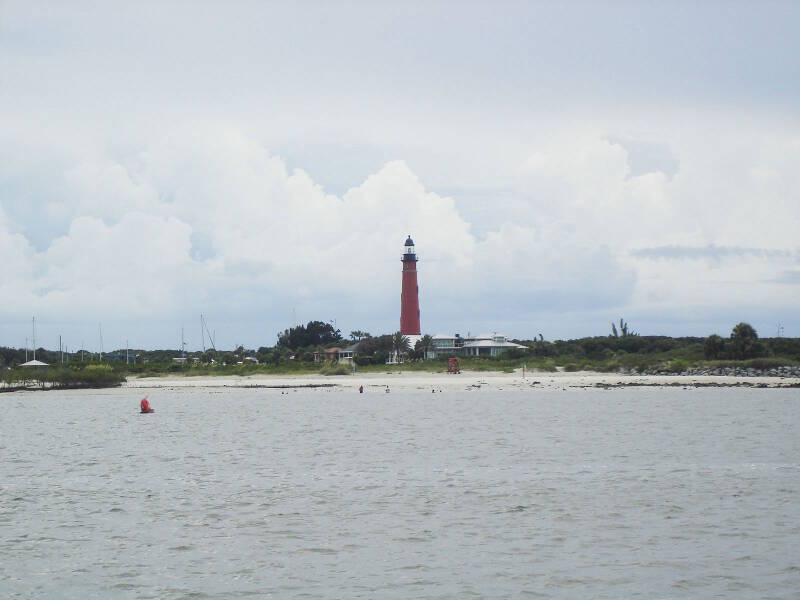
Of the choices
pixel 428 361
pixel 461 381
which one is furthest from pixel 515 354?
pixel 461 381

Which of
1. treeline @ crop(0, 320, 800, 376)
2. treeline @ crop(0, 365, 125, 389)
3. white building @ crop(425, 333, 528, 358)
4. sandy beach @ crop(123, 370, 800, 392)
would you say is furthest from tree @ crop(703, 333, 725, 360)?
treeline @ crop(0, 365, 125, 389)

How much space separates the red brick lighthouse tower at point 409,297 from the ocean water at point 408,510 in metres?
66.4

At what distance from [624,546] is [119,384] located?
74.9m

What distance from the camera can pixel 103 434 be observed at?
45.4 meters

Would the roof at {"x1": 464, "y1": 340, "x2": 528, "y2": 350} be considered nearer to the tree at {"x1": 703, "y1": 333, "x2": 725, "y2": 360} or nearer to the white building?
the white building

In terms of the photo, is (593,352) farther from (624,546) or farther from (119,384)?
(624,546)

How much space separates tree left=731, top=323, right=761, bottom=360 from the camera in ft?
276

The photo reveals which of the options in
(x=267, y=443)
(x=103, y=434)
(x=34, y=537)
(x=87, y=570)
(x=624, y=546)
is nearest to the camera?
(x=87, y=570)

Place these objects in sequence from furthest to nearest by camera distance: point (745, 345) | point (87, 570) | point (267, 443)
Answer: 1. point (745, 345)
2. point (267, 443)
3. point (87, 570)

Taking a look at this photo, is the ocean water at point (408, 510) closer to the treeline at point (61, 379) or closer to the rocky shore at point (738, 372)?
the rocky shore at point (738, 372)

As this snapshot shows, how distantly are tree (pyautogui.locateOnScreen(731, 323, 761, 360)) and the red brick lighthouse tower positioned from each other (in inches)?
1641

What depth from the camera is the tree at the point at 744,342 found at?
3307 inches

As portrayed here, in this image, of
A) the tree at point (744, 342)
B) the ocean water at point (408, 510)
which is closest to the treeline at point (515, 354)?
the tree at point (744, 342)

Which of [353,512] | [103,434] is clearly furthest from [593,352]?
[353,512]
